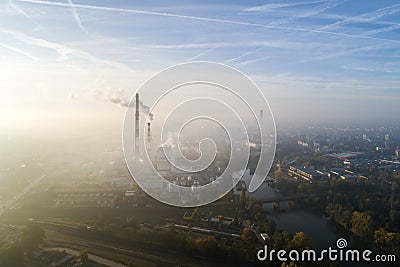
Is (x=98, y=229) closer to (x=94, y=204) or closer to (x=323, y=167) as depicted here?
(x=94, y=204)

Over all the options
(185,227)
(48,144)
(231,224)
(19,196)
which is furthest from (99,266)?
(48,144)

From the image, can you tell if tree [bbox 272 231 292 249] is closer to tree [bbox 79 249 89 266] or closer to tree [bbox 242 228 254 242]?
tree [bbox 242 228 254 242]

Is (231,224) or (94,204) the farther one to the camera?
(94,204)

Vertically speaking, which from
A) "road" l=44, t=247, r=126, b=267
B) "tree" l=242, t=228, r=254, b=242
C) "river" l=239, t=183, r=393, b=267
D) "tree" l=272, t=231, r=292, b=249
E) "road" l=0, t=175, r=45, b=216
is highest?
"road" l=0, t=175, r=45, b=216

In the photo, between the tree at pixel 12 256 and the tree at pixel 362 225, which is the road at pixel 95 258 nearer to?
the tree at pixel 12 256

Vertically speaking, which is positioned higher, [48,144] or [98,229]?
[48,144]

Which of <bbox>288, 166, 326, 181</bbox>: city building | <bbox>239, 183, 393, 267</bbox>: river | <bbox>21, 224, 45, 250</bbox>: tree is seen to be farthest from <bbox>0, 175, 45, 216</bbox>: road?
<bbox>288, 166, 326, 181</bbox>: city building
